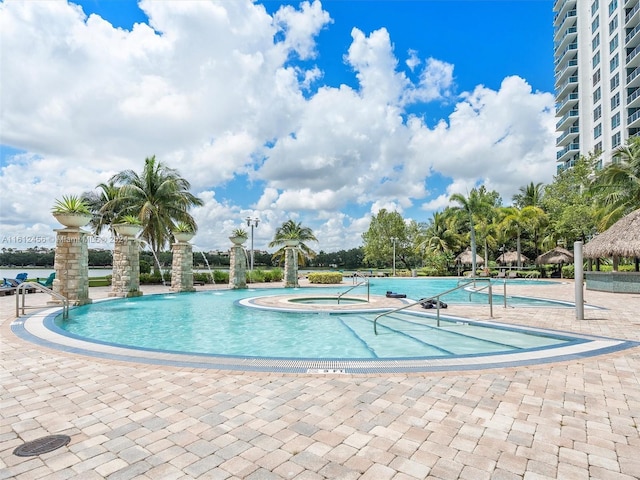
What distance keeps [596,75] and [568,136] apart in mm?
8030

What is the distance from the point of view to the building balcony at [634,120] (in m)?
34.5

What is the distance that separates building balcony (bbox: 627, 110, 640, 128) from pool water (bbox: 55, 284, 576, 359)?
3969 cm

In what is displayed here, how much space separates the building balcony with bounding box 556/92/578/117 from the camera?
47403 mm

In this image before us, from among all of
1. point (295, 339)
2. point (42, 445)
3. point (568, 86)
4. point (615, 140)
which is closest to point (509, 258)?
point (615, 140)

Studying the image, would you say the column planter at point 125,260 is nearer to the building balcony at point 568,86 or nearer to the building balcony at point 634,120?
the building balcony at point 634,120

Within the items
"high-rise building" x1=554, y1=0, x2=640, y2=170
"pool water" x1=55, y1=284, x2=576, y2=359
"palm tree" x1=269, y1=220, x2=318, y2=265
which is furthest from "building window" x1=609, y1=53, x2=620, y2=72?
"pool water" x1=55, y1=284, x2=576, y2=359

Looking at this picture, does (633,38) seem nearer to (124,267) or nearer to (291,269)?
(291,269)

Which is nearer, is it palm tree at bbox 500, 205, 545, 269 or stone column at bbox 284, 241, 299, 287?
stone column at bbox 284, 241, 299, 287

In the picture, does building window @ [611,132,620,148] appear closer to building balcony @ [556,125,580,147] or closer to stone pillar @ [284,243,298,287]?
building balcony @ [556,125,580,147]

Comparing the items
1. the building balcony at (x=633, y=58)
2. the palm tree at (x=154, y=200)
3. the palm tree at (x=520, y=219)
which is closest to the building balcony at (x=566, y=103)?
the building balcony at (x=633, y=58)

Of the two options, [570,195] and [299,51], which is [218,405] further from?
[570,195]

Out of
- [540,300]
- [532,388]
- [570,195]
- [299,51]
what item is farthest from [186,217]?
[570,195]

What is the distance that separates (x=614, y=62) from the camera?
38.8 meters

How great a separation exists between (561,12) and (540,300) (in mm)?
56736
